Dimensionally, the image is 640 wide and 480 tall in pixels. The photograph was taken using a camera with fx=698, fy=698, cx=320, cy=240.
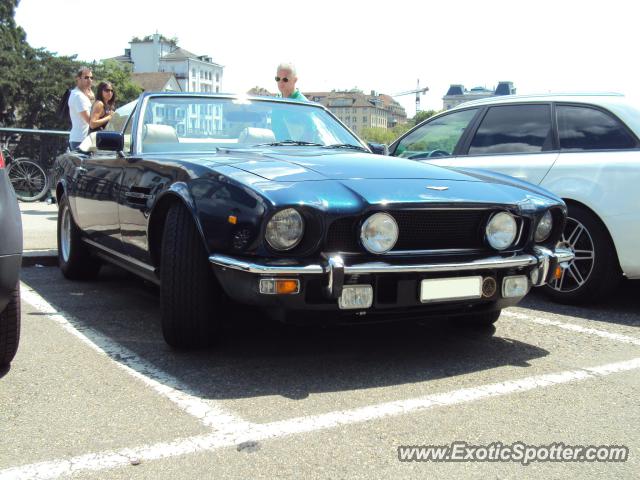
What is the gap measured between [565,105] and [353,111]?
185m

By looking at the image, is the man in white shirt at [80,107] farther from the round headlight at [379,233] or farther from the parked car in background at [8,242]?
the round headlight at [379,233]

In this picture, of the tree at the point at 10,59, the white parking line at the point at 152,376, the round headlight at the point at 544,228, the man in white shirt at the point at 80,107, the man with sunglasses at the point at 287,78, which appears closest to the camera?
the white parking line at the point at 152,376

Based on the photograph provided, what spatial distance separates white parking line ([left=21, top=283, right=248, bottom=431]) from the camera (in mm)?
2785

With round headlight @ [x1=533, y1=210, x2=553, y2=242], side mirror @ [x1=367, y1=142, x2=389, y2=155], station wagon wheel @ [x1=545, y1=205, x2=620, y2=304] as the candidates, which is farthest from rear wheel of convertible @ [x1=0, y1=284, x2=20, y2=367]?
station wagon wheel @ [x1=545, y1=205, x2=620, y2=304]

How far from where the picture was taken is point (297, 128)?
491 cm

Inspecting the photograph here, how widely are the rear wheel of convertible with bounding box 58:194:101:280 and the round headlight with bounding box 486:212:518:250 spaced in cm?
335

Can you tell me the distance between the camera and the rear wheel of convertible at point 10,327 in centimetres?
316

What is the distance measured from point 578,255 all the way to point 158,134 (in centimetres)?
313

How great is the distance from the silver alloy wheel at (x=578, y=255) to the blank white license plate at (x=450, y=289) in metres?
1.98

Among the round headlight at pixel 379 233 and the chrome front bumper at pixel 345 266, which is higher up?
the round headlight at pixel 379 233

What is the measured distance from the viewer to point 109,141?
4.39 metres

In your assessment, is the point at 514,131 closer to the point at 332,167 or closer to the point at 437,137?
the point at 437,137

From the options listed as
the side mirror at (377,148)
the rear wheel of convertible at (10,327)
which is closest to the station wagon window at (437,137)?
the side mirror at (377,148)

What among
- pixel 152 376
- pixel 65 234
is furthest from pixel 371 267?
pixel 65 234
